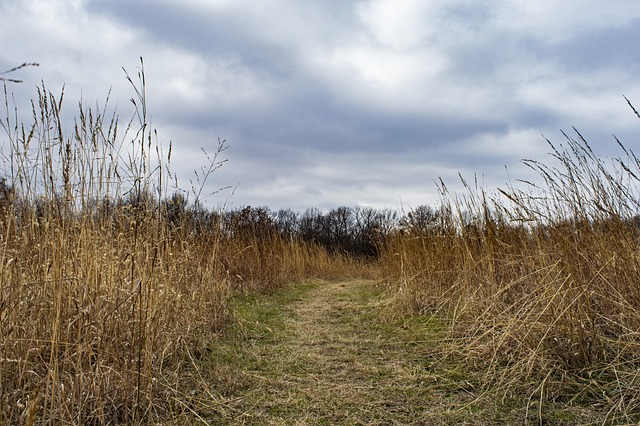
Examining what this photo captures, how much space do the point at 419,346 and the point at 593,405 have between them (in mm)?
1365

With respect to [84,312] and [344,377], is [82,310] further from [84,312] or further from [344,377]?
[344,377]

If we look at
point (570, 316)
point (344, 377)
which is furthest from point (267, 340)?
point (570, 316)

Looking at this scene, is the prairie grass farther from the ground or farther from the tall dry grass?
the tall dry grass

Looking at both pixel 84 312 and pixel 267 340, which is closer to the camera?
pixel 84 312

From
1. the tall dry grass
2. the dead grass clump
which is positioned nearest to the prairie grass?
the dead grass clump

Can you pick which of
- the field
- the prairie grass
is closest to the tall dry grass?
the field

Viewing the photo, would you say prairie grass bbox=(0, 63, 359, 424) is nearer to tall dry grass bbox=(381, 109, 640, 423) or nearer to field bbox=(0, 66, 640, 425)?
field bbox=(0, 66, 640, 425)

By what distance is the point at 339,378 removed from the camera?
2.71 metres

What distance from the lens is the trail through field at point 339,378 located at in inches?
85.4

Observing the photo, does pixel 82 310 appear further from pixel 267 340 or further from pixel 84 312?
pixel 267 340

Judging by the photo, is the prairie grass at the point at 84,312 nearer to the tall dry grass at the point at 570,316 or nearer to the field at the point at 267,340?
the field at the point at 267,340

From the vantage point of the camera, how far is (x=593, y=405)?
2.02 meters

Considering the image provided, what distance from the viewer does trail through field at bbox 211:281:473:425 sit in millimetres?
2170

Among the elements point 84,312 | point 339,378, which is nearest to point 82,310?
point 84,312
